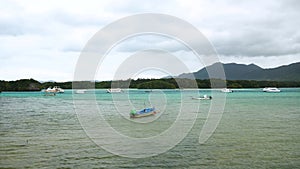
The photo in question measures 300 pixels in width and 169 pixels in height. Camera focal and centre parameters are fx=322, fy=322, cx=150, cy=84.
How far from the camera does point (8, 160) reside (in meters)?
15.1

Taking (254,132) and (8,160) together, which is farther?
(254,132)

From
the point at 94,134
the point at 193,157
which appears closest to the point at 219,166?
the point at 193,157

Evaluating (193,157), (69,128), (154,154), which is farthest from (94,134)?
(193,157)

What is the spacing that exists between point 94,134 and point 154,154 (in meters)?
7.86

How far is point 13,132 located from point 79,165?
11748 mm

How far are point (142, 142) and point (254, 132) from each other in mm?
9047

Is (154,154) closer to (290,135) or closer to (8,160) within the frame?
(8,160)

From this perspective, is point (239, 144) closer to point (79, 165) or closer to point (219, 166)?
point (219, 166)

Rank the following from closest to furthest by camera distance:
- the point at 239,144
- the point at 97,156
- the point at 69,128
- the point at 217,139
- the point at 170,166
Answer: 1. the point at 170,166
2. the point at 97,156
3. the point at 239,144
4. the point at 217,139
5. the point at 69,128

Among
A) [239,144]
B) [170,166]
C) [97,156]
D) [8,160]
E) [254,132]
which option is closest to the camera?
[170,166]

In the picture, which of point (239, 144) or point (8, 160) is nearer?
point (8, 160)

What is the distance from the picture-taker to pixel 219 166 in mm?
14086

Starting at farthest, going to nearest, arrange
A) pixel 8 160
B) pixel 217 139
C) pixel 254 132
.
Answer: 1. pixel 254 132
2. pixel 217 139
3. pixel 8 160

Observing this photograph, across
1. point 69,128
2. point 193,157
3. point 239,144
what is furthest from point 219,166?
point 69,128
